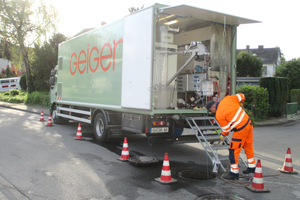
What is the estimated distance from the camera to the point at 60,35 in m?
25.6

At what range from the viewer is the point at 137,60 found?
614 cm

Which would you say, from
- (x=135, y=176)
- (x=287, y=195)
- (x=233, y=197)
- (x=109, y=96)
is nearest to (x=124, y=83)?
(x=109, y=96)

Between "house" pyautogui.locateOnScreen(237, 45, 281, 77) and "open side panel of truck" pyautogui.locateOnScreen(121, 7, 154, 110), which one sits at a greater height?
"house" pyautogui.locateOnScreen(237, 45, 281, 77)

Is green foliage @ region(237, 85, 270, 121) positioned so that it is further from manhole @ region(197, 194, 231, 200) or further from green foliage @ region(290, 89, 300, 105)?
manhole @ region(197, 194, 231, 200)

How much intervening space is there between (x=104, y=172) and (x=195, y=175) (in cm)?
183

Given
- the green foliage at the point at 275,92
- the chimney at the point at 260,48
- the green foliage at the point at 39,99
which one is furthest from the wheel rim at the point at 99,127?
the chimney at the point at 260,48

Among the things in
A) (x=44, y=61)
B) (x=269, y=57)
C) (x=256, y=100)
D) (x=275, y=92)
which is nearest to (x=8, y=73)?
(x=44, y=61)

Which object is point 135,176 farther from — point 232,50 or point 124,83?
point 232,50

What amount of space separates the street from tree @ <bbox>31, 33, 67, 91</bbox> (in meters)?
16.7

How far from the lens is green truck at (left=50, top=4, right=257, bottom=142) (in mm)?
5977

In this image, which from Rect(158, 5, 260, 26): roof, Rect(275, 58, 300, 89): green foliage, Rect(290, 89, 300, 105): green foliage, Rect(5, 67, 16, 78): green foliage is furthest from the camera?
Rect(5, 67, 16, 78): green foliage

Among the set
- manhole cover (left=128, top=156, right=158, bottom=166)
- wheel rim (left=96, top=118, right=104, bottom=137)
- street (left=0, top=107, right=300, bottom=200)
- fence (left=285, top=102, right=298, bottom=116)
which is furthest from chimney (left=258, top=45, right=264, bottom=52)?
manhole cover (left=128, top=156, right=158, bottom=166)

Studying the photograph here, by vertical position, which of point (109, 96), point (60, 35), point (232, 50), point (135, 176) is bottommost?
point (135, 176)

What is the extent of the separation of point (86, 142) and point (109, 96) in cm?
184
